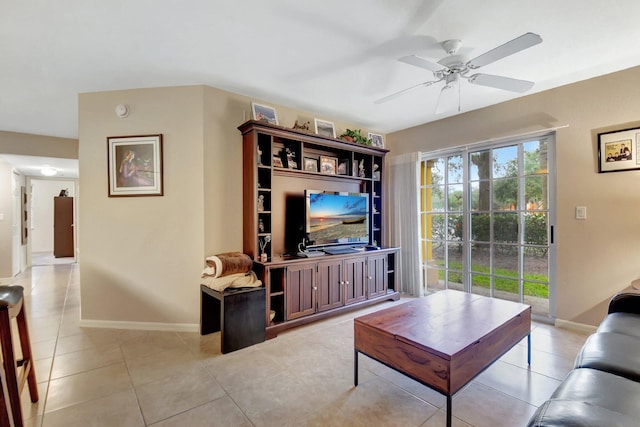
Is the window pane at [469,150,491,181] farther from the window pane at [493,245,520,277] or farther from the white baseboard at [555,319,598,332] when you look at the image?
the white baseboard at [555,319,598,332]

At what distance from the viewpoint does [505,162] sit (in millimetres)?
3502

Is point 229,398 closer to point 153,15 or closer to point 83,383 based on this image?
point 83,383

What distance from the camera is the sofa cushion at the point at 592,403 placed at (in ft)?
2.75

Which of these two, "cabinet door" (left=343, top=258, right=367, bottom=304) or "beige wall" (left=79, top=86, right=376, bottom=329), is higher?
"beige wall" (left=79, top=86, right=376, bottom=329)

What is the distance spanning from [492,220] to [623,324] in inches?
76.6

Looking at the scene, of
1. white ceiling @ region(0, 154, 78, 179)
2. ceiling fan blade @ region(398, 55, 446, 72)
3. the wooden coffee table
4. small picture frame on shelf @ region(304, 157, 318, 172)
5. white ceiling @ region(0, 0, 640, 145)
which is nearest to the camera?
the wooden coffee table

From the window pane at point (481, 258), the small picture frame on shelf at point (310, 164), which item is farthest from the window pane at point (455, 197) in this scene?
the small picture frame on shelf at point (310, 164)

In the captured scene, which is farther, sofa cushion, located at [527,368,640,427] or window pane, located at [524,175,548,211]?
window pane, located at [524,175,548,211]

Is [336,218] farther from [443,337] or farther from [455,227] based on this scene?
[443,337]

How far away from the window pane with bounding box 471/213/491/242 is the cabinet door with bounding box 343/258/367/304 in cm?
150

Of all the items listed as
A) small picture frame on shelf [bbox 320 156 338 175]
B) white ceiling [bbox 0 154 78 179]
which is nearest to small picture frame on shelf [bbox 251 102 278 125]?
small picture frame on shelf [bbox 320 156 338 175]

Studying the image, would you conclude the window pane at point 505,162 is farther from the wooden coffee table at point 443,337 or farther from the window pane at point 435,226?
the wooden coffee table at point 443,337

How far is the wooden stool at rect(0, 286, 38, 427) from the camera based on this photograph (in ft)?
4.77

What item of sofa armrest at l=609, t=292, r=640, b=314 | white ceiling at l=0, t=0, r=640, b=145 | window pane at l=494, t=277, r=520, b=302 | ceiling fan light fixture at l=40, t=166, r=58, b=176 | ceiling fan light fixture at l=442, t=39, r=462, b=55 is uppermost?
white ceiling at l=0, t=0, r=640, b=145
